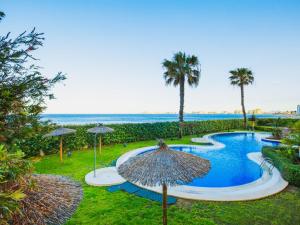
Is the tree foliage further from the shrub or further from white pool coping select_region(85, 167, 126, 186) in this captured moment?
white pool coping select_region(85, 167, 126, 186)

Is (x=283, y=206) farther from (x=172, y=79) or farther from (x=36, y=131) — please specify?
(x=172, y=79)

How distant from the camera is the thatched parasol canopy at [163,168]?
16.7 feet

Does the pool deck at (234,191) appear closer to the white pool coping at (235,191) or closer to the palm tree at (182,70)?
the white pool coping at (235,191)

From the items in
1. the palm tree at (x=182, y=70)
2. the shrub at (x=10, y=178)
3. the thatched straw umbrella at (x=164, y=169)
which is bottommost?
the thatched straw umbrella at (x=164, y=169)

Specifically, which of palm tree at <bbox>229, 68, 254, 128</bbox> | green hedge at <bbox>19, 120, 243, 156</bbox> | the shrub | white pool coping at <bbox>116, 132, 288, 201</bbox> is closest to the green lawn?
white pool coping at <bbox>116, 132, 288, 201</bbox>

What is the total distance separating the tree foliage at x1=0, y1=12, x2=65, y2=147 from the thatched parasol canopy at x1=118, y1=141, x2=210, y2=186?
3.07 meters

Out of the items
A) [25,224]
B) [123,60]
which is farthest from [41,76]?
[123,60]

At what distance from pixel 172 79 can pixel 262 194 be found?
16660 mm

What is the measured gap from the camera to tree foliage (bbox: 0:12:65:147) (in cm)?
290

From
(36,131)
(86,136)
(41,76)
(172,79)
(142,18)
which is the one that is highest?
(142,18)

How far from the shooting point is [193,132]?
87.4 ft

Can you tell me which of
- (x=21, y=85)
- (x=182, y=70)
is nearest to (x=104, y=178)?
(x=21, y=85)

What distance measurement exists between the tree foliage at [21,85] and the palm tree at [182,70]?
20.0 m

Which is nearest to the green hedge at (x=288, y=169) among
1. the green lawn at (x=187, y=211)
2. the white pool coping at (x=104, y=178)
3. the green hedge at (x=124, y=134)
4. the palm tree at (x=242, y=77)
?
the green lawn at (x=187, y=211)
